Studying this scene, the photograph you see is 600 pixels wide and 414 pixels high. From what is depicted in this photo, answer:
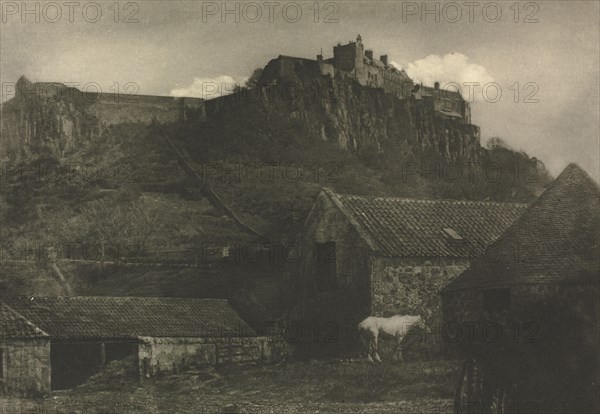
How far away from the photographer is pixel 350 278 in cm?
2750

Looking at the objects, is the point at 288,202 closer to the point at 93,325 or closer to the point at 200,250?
the point at 200,250

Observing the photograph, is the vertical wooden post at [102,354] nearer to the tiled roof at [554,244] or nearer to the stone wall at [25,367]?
the stone wall at [25,367]

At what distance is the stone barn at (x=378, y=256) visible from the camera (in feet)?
88.3

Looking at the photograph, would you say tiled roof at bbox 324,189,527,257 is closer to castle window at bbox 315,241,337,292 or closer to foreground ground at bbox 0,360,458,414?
castle window at bbox 315,241,337,292

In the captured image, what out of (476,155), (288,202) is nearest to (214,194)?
(288,202)

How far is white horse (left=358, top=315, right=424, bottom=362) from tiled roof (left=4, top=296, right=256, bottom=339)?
6790 mm

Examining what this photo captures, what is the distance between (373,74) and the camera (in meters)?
87.6

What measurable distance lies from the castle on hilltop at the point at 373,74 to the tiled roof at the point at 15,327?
50.9 m

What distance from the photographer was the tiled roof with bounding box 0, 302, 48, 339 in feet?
87.8

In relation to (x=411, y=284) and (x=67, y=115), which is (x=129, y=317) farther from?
(x=67, y=115)

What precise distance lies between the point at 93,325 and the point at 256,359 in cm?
542

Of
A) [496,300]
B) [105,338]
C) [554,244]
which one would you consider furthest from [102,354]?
[554,244]

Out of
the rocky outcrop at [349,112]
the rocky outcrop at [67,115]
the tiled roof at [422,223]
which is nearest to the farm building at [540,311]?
the tiled roof at [422,223]

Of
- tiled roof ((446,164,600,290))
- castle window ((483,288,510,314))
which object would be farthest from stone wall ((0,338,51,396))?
castle window ((483,288,510,314))
